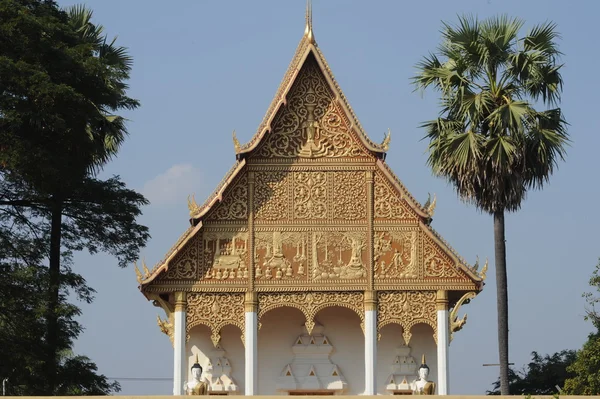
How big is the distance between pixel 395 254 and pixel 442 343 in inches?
81.8

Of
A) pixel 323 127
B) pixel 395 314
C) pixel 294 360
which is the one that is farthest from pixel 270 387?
pixel 323 127

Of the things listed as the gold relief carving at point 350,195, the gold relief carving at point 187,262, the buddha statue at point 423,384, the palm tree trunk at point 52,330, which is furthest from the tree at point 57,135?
the buddha statue at point 423,384

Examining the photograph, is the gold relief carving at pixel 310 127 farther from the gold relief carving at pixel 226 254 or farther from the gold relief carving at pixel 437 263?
the gold relief carving at pixel 437 263

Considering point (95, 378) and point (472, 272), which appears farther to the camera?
point (95, 378)

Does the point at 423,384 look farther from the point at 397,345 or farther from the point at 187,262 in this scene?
the point at 187,262

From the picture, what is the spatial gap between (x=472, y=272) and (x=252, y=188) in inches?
192

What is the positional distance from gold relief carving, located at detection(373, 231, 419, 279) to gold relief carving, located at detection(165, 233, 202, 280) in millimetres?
3679

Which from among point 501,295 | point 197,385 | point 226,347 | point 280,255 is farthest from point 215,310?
point 501,295

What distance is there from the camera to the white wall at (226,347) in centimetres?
2975

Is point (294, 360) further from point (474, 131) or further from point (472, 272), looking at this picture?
point (474, 131)

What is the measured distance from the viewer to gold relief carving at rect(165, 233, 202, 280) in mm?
28766

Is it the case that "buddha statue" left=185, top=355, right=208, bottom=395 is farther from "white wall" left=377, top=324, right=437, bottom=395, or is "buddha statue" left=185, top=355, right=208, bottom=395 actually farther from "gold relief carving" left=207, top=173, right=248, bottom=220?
"white wall" left=377, top=324, right=437, bottom=395

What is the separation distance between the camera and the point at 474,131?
1184 inches

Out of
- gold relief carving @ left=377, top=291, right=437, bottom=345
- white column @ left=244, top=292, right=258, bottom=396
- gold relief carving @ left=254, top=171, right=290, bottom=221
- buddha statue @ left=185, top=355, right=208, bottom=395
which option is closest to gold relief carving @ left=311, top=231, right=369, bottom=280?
gold relief carving @ left=377, top=291, right=437, bottom=345
